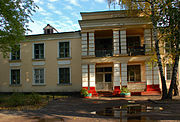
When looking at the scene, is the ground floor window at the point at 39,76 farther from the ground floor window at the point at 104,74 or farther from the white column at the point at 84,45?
the ground floor window at the point at 104,74

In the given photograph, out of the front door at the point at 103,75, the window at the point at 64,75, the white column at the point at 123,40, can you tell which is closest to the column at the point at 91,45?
the front door at the point at 103,75

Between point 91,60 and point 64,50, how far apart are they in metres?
4.74

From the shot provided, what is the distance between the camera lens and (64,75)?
2125cm

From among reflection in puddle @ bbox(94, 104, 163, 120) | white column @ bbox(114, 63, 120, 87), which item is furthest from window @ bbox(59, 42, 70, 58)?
reflection in puddle @ bbox(94, 104, 163, 120)

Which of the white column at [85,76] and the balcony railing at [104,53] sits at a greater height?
the balcony railing at [104,53]

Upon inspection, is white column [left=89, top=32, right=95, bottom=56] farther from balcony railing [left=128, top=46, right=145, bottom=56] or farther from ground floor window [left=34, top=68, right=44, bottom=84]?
ground floor window [left=34, top=68, right=44, bottom=84]

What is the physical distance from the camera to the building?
1778cm

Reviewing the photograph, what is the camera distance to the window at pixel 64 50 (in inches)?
841

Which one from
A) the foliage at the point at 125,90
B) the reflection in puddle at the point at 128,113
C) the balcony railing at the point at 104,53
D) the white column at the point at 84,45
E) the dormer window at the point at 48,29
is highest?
the dormer window at the point at 48,29

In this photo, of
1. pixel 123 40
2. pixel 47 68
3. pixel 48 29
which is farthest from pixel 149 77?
pixel 48 29

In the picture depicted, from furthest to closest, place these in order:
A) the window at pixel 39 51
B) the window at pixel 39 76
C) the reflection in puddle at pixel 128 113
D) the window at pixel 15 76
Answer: the window at pixel 15 76
the window at pixel 39 51
the window at pixel 39 76
the reflection in puddle at pixel 128 113

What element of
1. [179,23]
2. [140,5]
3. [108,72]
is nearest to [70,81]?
[108,72]

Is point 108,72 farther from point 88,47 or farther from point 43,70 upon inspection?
point 43,70

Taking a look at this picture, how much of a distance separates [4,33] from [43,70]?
775 centimetres
